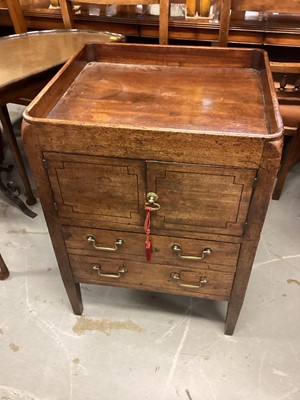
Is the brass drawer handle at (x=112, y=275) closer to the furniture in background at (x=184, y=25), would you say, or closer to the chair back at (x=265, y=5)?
the chair back at (x=265, y=5)

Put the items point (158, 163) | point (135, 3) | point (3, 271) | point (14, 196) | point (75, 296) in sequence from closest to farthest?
1. point (158, 163)
2. point (75, 296)
3. point (135, 3)
4. point (3, 271)
5. point (14, 196)

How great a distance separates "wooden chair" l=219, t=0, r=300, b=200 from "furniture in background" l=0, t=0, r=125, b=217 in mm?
456

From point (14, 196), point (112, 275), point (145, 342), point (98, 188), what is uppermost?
point (98, 188)

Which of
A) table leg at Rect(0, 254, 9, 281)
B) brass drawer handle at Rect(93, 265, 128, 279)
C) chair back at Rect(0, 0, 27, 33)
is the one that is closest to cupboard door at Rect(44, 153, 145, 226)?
brass drawer handle at Rect(93, 265, 128, 279)

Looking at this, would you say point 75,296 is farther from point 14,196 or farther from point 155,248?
point 14,196

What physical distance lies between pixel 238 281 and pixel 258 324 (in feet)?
1.34

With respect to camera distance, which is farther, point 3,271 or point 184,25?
point 184,25

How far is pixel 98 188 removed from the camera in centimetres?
90

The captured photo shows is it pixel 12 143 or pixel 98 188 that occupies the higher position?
pixel 98 188

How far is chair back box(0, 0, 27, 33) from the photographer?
5.53ft

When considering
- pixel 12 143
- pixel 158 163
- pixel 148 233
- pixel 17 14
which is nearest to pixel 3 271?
pixel 12 143

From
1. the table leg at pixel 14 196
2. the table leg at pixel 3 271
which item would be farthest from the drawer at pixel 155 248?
the table leg at pixel 14 196

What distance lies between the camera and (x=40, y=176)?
90cm

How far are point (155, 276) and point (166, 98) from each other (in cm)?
56
